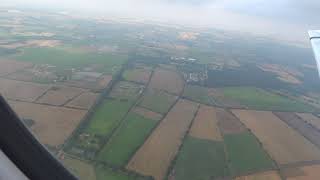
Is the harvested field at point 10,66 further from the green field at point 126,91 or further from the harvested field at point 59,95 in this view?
the green field at point 126,91

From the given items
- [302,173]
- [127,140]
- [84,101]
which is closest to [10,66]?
[84,101]

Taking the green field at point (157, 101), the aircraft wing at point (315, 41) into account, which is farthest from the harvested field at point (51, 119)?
the aircraft wing at point (315, 41)

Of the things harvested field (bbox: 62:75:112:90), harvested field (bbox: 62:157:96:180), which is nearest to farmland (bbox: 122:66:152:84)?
harvested field (bbox: 62:75:112:90)

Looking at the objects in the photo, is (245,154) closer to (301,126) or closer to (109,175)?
(109,175)

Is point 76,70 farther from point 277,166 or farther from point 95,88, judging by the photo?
point 277,166

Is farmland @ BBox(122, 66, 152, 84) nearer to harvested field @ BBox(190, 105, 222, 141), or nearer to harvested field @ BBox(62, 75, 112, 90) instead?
harvested field @ BBox(62, 75, 112, 90)

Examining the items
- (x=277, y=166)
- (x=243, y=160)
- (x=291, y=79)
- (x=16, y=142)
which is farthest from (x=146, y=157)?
(x=291, y=79)
